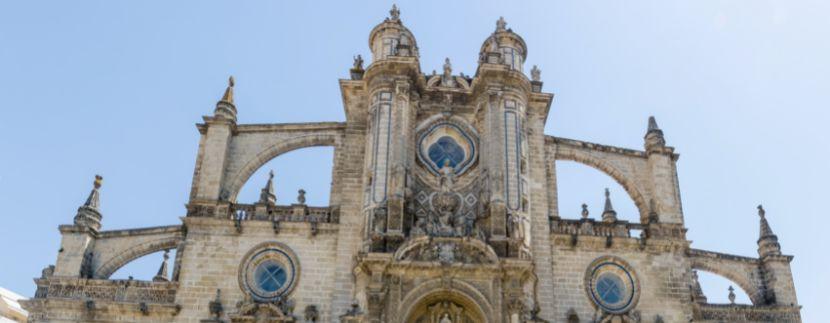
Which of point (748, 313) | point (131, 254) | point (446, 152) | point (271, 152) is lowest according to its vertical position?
point (748, 313)

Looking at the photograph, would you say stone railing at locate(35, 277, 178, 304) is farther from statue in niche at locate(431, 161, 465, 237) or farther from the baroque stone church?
statue in niche at locate(431, 161, 465, 237)

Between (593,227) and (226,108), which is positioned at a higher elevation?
(226,108)

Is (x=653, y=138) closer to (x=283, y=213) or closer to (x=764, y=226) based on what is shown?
(x=764, y=226)

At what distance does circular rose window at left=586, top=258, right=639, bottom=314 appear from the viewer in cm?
2381

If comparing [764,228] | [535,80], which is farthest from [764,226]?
[535,80]

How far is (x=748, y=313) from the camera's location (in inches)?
973

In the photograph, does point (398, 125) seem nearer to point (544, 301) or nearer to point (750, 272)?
point (544, 301)

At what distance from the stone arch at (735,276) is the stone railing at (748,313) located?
33.8 inches

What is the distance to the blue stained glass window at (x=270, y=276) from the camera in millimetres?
23425

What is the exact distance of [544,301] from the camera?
910 inches

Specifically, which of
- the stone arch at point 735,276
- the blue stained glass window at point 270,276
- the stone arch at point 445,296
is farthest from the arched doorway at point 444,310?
the stone arch at point 735,276

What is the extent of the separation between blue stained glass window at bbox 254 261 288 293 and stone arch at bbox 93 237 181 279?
103 inches

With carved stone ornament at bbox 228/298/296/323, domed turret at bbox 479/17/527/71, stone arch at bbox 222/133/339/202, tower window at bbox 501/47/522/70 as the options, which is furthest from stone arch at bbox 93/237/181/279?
tower window at bbox 501/47/522/70

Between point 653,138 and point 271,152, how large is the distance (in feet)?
40.2
